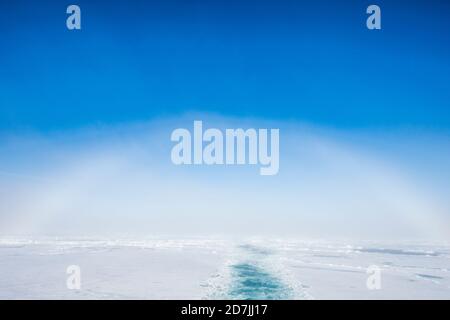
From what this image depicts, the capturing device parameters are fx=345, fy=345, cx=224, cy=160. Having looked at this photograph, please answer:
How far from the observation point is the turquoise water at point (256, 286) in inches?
255

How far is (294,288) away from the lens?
23.5ft

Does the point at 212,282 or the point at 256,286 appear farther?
the point at 212,282

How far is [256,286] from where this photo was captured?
291 inches

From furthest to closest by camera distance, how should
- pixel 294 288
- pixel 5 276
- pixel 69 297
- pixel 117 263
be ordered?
pixel 117 263 → pixel 5 276 → pixel 294 288 → pixel 69 297

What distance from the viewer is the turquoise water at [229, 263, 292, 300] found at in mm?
6469
